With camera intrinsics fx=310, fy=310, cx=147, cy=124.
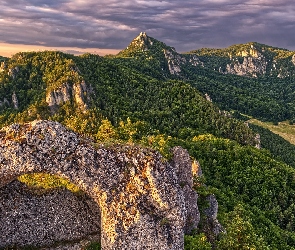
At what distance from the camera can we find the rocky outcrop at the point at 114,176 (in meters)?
17.3

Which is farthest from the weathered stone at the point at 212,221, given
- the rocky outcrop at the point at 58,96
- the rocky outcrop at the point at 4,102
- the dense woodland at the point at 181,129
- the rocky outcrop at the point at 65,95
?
the rocky outcrop at the point at 4,102

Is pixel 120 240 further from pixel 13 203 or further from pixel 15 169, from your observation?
pixel 13 203

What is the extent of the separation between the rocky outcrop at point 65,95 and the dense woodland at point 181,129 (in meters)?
1.30

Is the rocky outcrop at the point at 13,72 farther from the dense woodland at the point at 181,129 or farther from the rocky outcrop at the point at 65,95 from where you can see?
the rocky outcrop at the point at 65,95

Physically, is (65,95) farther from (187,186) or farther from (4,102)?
(187,186)

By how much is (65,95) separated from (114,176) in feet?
263

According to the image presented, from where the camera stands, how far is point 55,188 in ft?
74.7

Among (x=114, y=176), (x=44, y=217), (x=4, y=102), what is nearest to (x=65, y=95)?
(x=4, y=102)

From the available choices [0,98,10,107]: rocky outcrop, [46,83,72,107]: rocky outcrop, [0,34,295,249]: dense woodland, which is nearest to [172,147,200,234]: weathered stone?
[0,34,295,249]: dense woodland

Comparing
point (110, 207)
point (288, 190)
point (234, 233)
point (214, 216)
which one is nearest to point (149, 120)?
point (288, 190)

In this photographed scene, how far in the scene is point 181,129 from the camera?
94.3 m

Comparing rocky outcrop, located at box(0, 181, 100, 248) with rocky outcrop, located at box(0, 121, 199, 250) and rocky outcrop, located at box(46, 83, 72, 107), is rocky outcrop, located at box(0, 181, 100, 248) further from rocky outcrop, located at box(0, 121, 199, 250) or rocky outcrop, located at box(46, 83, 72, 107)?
rocky outcrop, located at box(46, 83, 72, 107)

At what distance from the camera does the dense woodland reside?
4289cm

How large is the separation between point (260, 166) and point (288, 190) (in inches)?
300
